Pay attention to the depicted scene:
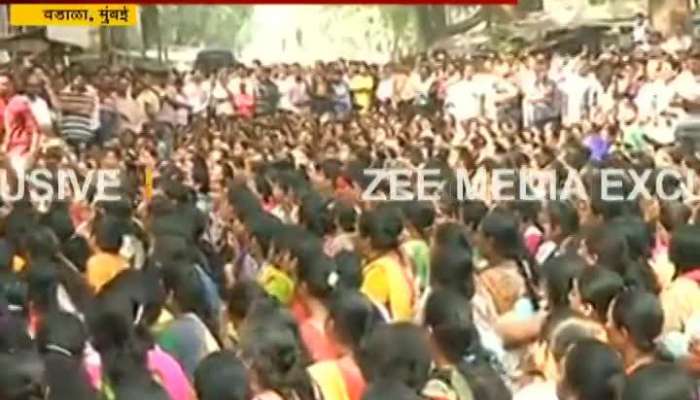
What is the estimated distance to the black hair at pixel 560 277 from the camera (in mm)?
4121

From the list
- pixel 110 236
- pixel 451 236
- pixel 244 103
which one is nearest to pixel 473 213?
pixel 451 236

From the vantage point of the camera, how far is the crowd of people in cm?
344

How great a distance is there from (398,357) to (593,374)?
39 cm

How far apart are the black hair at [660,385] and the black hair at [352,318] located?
2.28 ft

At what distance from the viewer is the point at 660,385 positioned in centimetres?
314

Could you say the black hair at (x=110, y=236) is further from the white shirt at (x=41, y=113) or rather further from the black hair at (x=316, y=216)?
the white shirt at (x=41, y=113)

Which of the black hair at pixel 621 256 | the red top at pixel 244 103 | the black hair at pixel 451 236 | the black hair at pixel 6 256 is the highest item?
the red top at pixel 244 103

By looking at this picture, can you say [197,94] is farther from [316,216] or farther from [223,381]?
[223,381]

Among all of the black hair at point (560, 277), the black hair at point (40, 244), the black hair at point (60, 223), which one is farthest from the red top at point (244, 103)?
the black hair at point (560, 277)

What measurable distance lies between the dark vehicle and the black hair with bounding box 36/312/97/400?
19.8 feet

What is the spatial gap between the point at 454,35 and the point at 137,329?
251 inches

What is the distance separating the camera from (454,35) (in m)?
9.81

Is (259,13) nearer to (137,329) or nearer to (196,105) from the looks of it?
(196,105)

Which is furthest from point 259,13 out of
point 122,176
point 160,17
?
point 122,176
